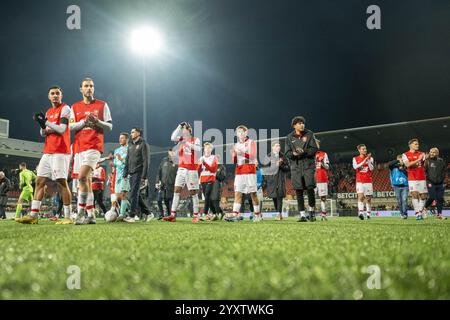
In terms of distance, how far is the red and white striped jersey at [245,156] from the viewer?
8164mm

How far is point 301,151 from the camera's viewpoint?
24.6ft

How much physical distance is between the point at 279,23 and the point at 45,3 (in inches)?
702

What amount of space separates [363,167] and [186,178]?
5.71 meters

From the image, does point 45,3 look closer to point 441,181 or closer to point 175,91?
point 175,91

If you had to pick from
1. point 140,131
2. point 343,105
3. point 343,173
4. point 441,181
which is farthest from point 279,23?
point 140,131

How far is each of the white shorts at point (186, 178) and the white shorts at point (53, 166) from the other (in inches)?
103

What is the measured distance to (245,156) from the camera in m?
8.19

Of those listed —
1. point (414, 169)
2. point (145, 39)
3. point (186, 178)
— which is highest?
point (145, 39)

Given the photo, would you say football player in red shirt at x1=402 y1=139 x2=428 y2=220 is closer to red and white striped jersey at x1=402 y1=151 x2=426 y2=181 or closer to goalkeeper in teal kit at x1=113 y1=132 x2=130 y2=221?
red and white striped jersey at x1=402 y1=151 x2=426 y2=181

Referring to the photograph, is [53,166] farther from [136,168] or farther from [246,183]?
[246,183]

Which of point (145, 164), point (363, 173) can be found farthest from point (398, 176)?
point (145, 164)

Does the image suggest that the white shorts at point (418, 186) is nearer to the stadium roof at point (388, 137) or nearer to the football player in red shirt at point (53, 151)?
the football player in red shirt at point (53, 151)

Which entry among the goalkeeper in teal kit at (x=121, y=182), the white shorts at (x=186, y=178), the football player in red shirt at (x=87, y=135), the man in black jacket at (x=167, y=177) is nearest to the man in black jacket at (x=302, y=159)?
the white shorts at (x=186, y=178)

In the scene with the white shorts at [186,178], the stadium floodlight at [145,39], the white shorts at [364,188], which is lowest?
the white shorts at [364,188]
